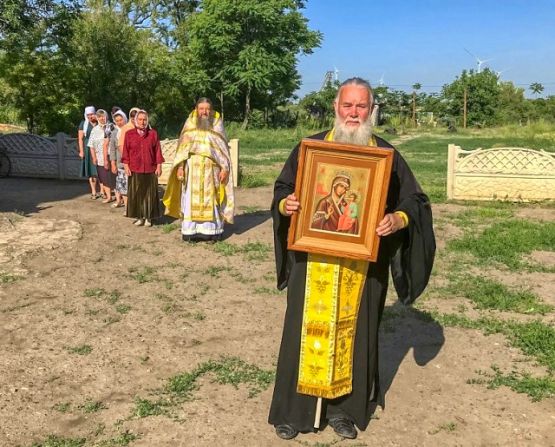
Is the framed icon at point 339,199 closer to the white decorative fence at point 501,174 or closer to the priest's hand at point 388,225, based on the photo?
the priest's hand at point 388,225

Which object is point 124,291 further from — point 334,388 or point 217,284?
point 334,388

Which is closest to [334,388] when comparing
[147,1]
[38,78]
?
[38,78]

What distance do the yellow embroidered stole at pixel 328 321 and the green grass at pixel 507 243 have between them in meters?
4.70

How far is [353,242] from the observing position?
311 centimetres

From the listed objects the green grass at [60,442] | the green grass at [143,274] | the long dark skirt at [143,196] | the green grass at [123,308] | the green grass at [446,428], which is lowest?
the green grass at [60,442]

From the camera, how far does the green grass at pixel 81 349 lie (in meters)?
4.86

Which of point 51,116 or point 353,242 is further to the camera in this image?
point 51,116

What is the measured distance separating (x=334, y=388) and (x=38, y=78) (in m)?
19.2

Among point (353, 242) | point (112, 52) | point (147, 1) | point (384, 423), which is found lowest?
point (384, 423)

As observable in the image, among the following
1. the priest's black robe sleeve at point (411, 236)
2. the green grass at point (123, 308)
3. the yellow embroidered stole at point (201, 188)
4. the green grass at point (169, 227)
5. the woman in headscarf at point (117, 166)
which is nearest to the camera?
the priest's black robe sleeve at point (411, 236)

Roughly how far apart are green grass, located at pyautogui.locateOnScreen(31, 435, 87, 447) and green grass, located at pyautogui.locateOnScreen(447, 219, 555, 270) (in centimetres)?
562

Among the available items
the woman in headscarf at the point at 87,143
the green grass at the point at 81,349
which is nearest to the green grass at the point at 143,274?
the green grass at the point at 81,349

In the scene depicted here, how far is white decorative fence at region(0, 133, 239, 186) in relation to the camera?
565 inches

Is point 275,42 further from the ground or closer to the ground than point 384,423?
further from the ground
